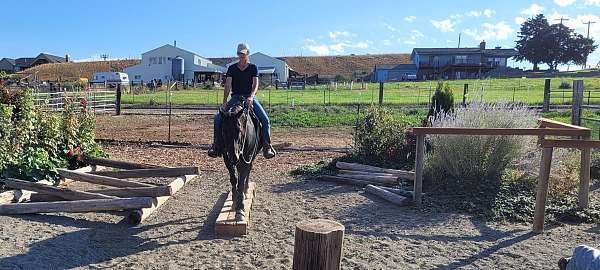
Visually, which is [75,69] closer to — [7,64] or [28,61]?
[7,64]

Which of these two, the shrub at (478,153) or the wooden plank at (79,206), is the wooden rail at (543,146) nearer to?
the shrub at (478,153)

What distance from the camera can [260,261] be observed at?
5184 mm

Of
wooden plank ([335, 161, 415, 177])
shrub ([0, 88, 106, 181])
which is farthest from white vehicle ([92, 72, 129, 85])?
wooden plank ([335, 161, 415, 177])

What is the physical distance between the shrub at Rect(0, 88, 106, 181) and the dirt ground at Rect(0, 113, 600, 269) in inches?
71.4

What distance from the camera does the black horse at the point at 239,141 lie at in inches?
224

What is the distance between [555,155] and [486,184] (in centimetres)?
140

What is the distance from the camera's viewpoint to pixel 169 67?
87375mm

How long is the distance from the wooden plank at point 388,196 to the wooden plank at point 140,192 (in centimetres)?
317

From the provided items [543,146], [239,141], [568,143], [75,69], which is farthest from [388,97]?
[75,69]

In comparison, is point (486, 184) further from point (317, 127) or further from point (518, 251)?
point (317, 127)

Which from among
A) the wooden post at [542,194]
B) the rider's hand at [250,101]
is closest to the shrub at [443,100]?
the wooden post at [542,194]

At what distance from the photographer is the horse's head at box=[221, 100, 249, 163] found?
18.5ft

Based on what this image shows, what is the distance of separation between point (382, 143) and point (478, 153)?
8.15ft

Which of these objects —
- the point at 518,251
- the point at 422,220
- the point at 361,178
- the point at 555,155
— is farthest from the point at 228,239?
the point at 555,155
